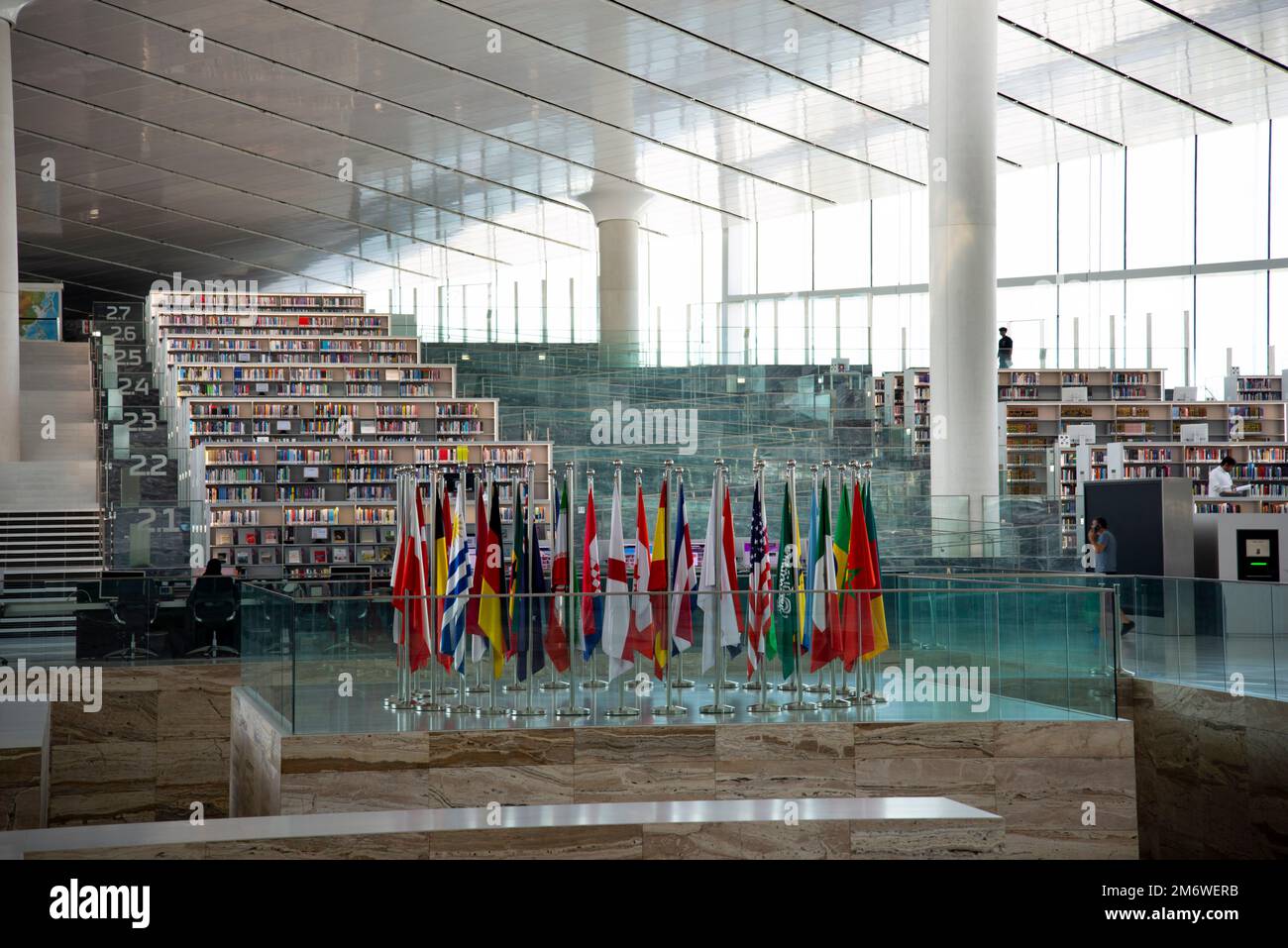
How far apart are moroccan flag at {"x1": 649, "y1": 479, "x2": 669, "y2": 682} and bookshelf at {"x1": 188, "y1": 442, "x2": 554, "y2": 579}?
7588 mm

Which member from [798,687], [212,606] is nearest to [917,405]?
[212,606]

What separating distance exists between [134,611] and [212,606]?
2.10 feet

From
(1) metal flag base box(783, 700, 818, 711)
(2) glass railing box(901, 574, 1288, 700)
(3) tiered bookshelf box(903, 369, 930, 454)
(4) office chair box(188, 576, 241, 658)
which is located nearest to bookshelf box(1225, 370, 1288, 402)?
(3) tiered bookshelf box(903, 369, 930, 454)

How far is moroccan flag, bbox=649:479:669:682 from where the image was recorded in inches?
339

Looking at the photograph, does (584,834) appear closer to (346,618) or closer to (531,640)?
(531,640)

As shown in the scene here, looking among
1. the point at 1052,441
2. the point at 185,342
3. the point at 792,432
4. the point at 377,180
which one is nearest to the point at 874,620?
the point at 792,432

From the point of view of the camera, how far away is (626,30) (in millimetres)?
19984

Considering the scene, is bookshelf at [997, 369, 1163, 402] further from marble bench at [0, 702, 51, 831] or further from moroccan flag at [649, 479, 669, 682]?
marble bench at [0, 702, 51, 831]

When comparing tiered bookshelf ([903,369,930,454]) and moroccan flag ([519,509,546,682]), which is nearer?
moroccan flag ([519,509,546,682])

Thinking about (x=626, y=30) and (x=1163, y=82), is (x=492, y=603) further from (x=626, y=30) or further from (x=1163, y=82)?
(x=1163, y=82)

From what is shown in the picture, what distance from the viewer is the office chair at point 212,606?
457 inches

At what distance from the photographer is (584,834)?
4.43 m
